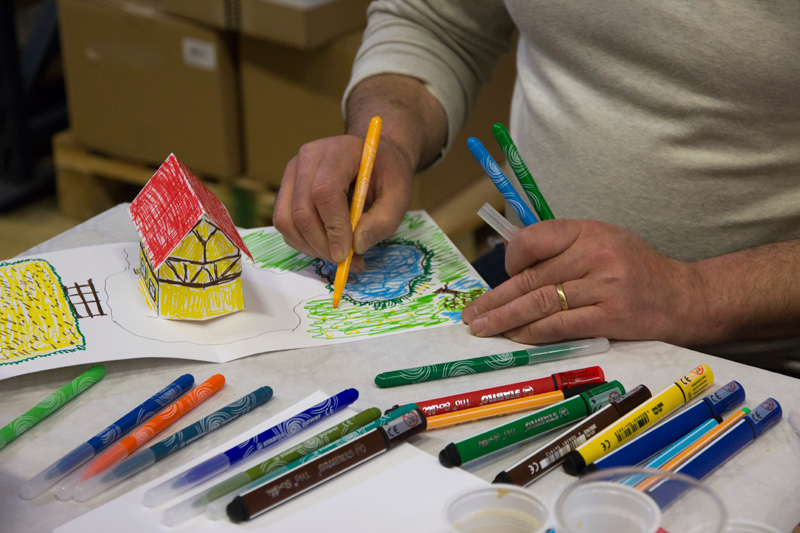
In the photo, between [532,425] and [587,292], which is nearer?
[532,425]

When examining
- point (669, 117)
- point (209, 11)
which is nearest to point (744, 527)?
point (669, 117)

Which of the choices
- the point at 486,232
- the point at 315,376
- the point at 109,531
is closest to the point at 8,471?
the point at 109,531

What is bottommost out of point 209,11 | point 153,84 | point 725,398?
point 153,84

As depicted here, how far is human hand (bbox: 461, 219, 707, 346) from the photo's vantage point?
692 millimetres

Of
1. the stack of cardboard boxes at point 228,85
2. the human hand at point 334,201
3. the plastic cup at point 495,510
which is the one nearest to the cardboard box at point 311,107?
the stack of cardboard boxes at point 228,85

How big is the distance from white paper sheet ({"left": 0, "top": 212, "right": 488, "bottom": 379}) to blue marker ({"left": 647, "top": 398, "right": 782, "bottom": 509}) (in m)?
0.26

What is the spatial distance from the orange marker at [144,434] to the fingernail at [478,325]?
0.22m

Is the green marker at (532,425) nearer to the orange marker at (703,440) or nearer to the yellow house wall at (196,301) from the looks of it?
the orange marker at (703,440)

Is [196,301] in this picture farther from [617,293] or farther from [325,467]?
[617,293]

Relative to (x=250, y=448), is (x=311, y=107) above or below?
below

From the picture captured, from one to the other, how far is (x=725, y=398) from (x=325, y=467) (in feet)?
0.99

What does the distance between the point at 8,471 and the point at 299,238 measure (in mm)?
350

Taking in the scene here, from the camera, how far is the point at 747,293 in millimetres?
749

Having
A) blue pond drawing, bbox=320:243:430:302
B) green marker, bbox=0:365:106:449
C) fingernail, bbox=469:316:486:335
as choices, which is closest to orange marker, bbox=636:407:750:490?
fingernail, bbox=469:316:486:335
